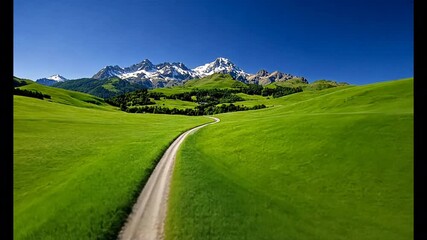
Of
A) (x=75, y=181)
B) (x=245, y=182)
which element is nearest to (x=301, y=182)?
(x=245, y=182)

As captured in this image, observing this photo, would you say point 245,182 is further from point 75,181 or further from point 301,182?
point 75,181

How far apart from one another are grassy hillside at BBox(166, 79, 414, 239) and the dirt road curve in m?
0.81

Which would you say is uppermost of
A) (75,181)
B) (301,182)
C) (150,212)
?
(75,181)

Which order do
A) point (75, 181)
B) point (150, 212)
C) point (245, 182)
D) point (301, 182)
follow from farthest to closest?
1. point (245, 182)
2. point (301, 182)
3. point (75, 181)
4. point (150, 212)

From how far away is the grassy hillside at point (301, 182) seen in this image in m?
20.5

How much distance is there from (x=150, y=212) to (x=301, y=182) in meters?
18.0

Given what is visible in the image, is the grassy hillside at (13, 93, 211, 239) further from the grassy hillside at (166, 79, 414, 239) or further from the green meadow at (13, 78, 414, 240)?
the grassy hillside at (166, 79, 414, 239)

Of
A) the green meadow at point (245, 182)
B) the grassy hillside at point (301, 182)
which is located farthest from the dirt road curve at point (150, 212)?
the grassy hillside at point (301, 182)

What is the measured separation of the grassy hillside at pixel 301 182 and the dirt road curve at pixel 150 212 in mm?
812

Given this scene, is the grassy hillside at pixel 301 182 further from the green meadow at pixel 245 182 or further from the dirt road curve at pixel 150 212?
the dirt road curve at pixel 150 212

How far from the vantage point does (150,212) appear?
68.9ft

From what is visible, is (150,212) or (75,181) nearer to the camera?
(150,212)
